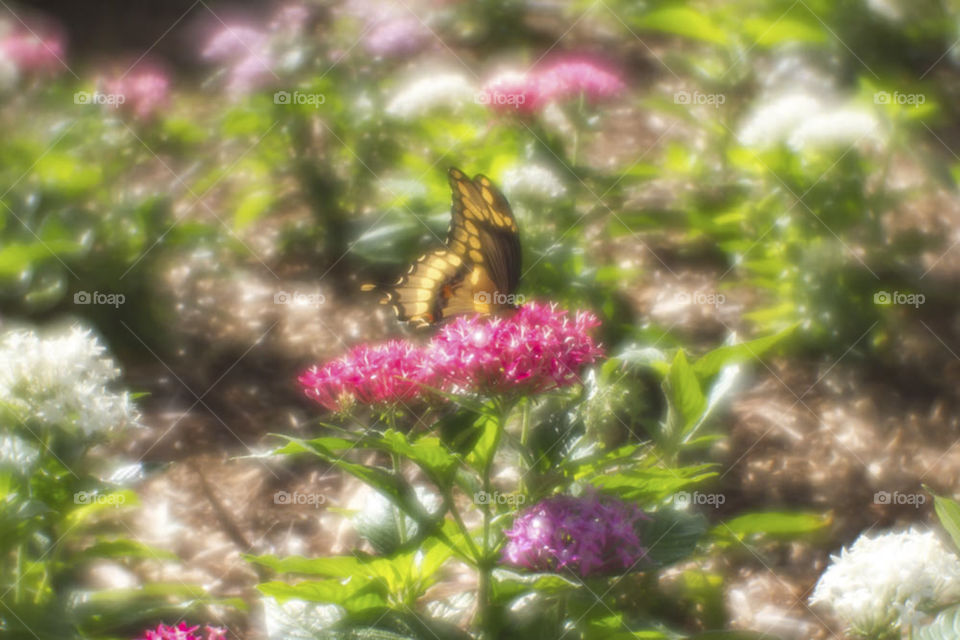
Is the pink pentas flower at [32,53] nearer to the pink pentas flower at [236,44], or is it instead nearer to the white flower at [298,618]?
the pink pentas flower at [236,44]

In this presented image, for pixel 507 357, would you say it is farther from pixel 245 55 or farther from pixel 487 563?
pixel 245 55

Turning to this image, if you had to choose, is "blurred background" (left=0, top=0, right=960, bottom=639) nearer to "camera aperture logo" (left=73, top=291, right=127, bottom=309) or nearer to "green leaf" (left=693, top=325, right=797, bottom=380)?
"camera aperture logo" (left=73, top=291, right=127, bottom=309)

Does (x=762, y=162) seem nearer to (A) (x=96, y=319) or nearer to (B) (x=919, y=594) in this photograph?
(B) (x=919, y=594)

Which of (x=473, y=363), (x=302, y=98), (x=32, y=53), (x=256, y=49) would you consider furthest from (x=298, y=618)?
(x=32, y=53)

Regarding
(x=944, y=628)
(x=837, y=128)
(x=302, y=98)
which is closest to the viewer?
(x=944, y=628)

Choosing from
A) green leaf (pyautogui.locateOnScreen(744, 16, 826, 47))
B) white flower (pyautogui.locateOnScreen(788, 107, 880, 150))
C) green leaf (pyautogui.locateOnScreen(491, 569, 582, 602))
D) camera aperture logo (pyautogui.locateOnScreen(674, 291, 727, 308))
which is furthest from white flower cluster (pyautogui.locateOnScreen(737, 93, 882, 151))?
green leaf (pyautogui.locateOnScreen(491, 569, 582, 602))
